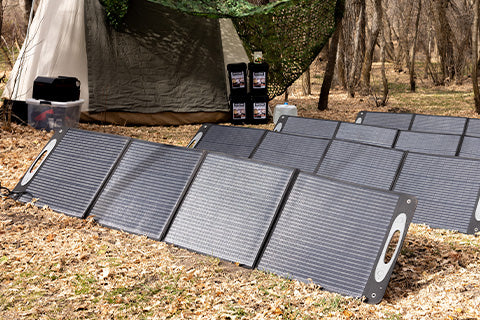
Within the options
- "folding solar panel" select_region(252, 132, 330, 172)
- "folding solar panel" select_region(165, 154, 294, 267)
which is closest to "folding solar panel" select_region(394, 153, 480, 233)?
"folding solar panel" select_region(252, 132, 330, 172)

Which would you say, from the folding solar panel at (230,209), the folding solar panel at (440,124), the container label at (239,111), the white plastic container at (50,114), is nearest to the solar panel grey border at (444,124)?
the folding solar panel at (440,124)

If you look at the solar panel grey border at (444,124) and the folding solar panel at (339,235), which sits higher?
the folding solar panel at (339,235)

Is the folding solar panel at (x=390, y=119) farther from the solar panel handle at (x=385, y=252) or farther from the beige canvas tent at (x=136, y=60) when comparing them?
the solar panel handle at (x=385, y=252)

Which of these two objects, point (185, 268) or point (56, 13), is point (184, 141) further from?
point (185, 268)

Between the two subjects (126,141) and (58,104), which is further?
(58,104)

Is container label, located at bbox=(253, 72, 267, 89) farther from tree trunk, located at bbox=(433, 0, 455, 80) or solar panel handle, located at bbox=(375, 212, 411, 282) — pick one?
tree trunk, located at bbox=(433, 0, 455, 80)

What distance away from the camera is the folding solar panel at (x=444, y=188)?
4570mm

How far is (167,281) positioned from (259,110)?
750 cm

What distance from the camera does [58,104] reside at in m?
7.96

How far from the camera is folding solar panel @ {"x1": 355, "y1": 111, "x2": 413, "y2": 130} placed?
7752mm

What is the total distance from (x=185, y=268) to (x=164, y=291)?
0.92 ft

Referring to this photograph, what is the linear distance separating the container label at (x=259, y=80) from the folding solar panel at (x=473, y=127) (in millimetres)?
4209

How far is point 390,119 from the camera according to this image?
7.83 metres

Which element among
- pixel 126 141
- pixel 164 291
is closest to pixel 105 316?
pixel 164 291
